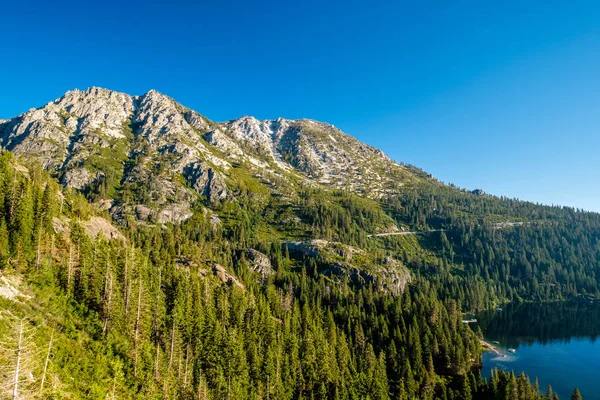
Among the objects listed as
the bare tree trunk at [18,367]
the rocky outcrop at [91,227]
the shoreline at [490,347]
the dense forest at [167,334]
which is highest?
the rocky outcrop at [91,227]

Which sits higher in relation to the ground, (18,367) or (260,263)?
(18,367)

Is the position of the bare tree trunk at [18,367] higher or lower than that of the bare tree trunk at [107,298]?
higher

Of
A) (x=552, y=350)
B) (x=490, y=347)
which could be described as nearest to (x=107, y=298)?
(x=490, y=347)

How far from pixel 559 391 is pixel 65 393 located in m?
142

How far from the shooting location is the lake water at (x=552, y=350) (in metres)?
117

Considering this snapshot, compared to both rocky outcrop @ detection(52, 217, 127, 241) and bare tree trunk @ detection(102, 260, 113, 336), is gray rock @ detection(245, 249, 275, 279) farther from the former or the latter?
bare tree trunk @ detection(102, 260, 113, 336)

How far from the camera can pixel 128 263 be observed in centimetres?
7306

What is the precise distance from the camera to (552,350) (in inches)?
5812

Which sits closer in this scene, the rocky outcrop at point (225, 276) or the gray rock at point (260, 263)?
the rocky outcrop at point (225, 276)

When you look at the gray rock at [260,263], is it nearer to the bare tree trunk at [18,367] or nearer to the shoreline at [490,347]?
the shoreline at [490,347]

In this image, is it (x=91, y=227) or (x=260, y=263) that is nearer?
(x=91, y=227)

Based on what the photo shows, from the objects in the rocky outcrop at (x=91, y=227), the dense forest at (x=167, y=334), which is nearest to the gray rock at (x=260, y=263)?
the dense forest at (x=167, y=334)

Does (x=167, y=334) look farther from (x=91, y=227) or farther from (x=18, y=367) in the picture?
(x=18, y=367)

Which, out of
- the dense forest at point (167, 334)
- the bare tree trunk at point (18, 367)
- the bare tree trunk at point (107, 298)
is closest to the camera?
the bare tree trunk at point (18, 367)
